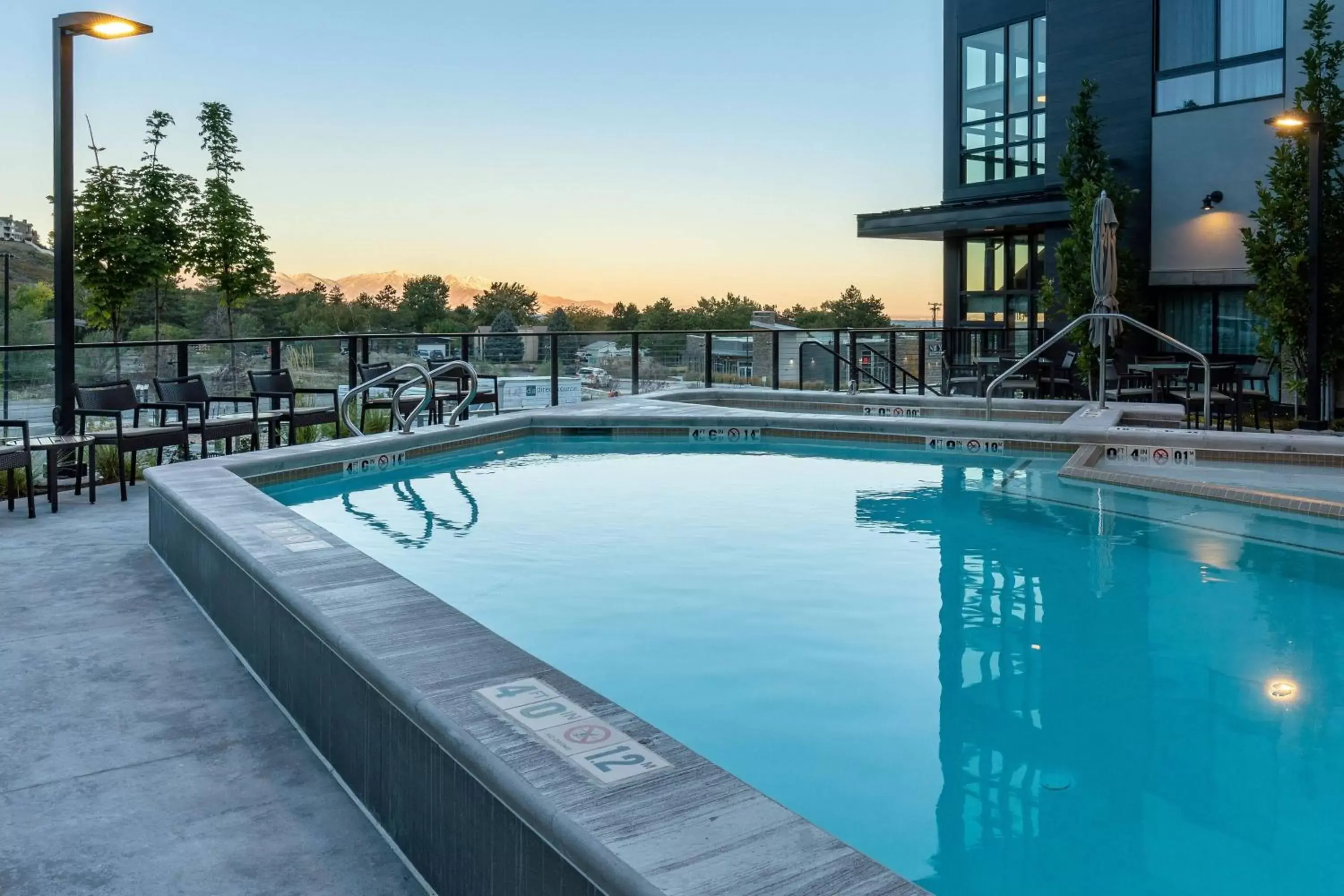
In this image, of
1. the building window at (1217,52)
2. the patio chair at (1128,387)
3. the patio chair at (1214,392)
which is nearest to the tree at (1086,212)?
the patio chair at (1128,387)

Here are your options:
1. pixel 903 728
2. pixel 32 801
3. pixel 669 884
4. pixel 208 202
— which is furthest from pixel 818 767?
pixel 208 202

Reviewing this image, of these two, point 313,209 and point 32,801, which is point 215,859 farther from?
point 313,209

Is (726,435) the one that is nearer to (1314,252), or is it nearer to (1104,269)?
(1104,269)

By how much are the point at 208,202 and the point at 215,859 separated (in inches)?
867

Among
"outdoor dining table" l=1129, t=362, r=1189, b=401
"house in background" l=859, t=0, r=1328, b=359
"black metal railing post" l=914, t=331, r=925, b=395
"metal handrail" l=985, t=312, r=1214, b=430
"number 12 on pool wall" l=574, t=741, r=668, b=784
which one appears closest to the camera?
"number 12 on pool wall" l=574, t=741, r=668, b=784

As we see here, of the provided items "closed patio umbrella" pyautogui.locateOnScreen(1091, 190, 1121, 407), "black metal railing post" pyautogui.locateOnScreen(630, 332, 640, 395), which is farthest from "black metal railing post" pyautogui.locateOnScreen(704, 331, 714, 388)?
"closed patio umbrella" pyautogui.locateOnScreen(1091, 190, 1121, 407)

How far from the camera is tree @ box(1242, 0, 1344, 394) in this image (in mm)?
11234

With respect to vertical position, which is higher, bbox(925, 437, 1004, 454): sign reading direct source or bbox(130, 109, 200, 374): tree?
bbox(130, 109, 200, 374): tree

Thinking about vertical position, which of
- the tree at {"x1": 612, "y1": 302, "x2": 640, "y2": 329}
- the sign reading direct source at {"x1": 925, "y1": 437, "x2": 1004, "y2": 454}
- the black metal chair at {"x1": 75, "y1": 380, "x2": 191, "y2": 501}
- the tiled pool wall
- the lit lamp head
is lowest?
the tiled pool wall

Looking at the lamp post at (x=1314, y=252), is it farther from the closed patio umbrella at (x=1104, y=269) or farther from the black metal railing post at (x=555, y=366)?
the black metal railing post at (x=555, y=366)

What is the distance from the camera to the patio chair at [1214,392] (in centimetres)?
983

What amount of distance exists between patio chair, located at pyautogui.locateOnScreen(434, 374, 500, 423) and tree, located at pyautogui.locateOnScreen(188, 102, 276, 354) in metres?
13.2

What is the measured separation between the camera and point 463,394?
10016 millimetres

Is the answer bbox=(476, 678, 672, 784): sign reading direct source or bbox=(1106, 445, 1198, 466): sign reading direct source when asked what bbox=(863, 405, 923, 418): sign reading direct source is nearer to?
bbox=(1106, 445, 1198, 466): sign reading direct source
